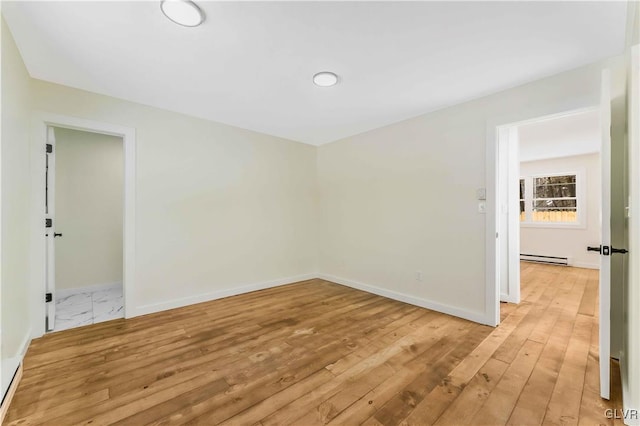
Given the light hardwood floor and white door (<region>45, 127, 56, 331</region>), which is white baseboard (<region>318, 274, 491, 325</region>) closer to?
the light hardwood floor

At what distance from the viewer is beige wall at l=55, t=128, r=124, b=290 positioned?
3.83 meters

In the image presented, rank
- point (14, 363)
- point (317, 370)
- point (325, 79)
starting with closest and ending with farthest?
point (14, 363) < point (317, 370) < point (325, 79)

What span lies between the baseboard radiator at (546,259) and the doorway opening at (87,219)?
8.22 meters

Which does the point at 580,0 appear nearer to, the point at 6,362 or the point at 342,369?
the point at 342,369

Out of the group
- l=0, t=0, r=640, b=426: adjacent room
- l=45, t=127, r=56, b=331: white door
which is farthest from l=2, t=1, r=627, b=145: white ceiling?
l=45, t=127, r=56, b=331: white door

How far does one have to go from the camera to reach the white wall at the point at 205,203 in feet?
9.94

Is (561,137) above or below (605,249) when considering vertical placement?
above

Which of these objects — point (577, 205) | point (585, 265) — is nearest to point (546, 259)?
point (585, 265)

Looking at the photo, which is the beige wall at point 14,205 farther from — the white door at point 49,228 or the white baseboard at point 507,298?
the white baseboard at point 507,298

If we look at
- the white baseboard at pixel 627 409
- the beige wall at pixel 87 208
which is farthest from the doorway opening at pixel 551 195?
the beige wall at pixel 87 208

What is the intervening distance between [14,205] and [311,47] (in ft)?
8.40

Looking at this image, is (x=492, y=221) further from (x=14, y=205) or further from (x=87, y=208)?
(x=87, y=208)

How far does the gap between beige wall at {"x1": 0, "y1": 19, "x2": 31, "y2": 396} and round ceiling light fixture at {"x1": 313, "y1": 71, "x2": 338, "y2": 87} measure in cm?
215

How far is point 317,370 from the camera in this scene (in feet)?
6.38
